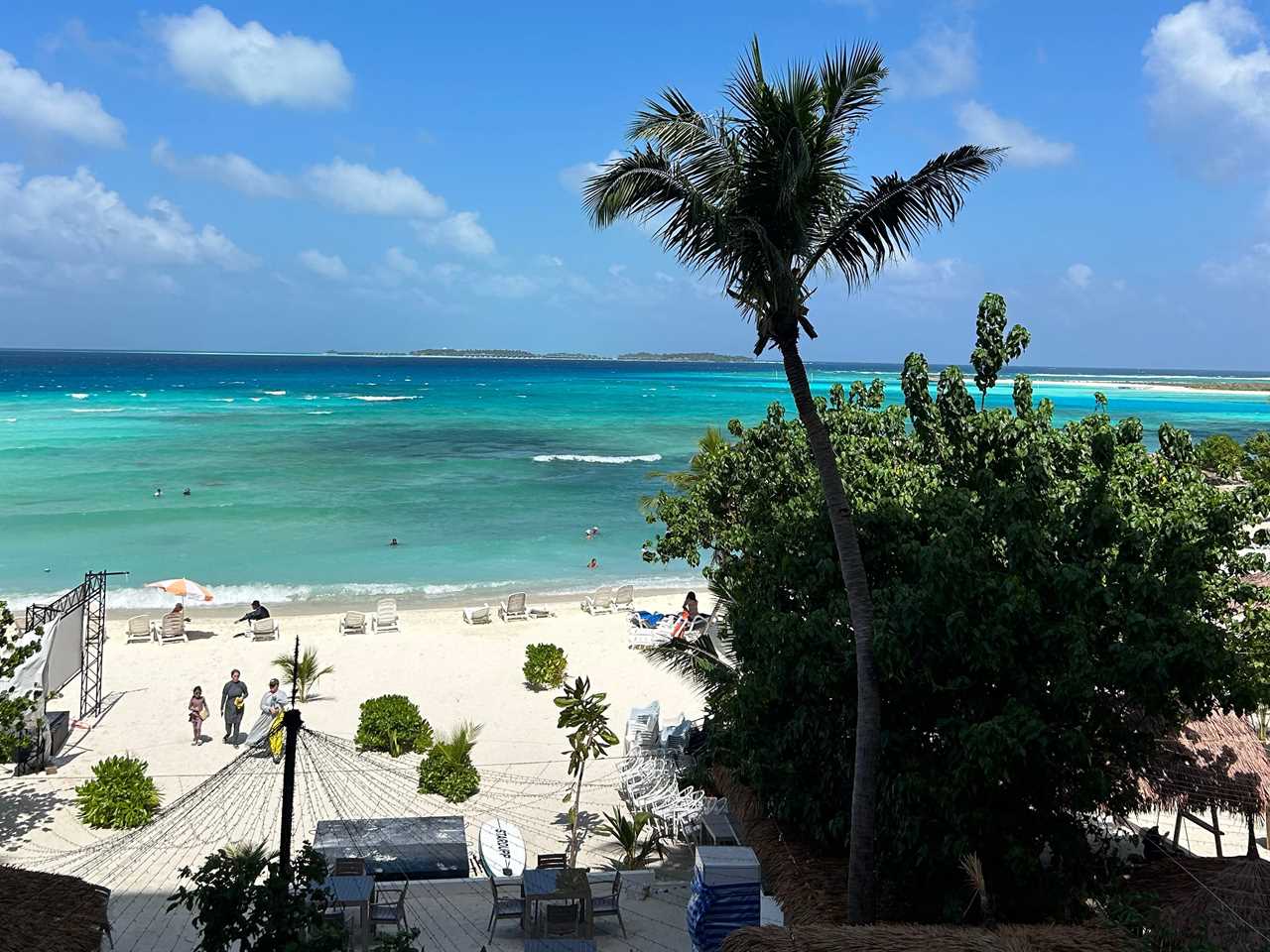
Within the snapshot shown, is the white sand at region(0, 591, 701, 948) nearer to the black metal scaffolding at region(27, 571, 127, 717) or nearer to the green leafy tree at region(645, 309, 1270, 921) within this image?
the black metal scaffolding at region(27, 571, 127, 717)

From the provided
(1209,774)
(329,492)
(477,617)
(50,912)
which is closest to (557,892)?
(50,912)

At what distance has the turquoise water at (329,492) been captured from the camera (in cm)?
3036

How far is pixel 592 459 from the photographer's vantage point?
6041cm

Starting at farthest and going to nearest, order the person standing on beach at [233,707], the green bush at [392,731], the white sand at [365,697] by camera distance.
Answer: the person standing on beach at [233,707] < the green bush at [392,731] < the white sand at [365,697]

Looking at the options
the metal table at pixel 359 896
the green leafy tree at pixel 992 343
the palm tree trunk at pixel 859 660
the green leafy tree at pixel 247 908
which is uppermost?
the green leafy tree at pixel 992 343

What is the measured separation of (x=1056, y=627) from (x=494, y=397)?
114130mm

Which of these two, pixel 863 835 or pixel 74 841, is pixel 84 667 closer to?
pixel 74 841

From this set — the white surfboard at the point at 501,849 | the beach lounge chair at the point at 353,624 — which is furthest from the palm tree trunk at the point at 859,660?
the beach lounge chair at the point at 353,624

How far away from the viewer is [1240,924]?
7.04 m

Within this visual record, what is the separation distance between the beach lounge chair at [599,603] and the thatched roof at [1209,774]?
16765mm

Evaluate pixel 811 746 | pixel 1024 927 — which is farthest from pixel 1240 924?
pixel 811 746

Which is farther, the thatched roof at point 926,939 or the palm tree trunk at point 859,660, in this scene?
the palm tree trunk at point 859,660

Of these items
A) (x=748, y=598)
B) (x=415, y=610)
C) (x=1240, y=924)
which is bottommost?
(x=415, y=610)

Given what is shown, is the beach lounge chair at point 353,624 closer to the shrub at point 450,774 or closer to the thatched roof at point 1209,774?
the shrub at point 450,774
